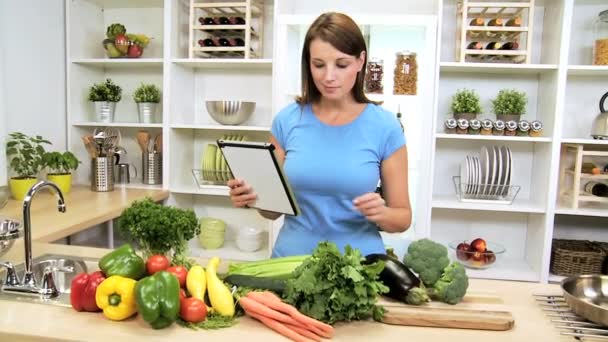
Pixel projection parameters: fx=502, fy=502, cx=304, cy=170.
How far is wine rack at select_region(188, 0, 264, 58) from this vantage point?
9.20ft

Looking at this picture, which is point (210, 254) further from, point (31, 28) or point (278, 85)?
point (31, 28)

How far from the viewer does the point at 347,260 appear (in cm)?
102

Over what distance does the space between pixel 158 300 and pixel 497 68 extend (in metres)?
2.27

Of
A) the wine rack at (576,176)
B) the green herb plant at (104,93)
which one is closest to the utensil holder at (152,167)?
the green herb plant at (104,93)

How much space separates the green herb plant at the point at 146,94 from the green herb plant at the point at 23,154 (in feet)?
2.04

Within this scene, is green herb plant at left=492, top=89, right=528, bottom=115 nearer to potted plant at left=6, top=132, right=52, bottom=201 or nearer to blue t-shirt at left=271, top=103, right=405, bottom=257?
blue t-shirt at left=271, top=103, right=405, bottom=257

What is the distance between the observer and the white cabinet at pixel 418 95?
8.58 feet

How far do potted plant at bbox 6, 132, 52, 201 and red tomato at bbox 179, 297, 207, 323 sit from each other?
72.6 inches

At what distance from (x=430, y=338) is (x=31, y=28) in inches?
106

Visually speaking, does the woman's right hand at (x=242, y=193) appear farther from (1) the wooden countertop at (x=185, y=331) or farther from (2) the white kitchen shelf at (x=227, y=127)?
(2) the white kitchen shelf at (x=227, y=127)

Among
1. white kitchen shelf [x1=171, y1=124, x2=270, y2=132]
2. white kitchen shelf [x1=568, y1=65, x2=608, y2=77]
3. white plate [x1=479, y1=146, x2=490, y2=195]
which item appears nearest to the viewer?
white kitchen shelf [x1=568, y1=65, x2=608, y2=77]

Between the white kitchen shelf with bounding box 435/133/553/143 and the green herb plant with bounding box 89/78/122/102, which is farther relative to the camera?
the green herb plant with bounding box 89/78/122/102

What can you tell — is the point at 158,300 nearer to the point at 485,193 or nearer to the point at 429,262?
the point at 429,262

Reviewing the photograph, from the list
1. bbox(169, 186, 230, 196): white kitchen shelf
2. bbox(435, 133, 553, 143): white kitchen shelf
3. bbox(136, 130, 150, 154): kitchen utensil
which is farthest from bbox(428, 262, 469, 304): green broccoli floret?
bbox(136, 130, 150, 154): kitchen utensil
